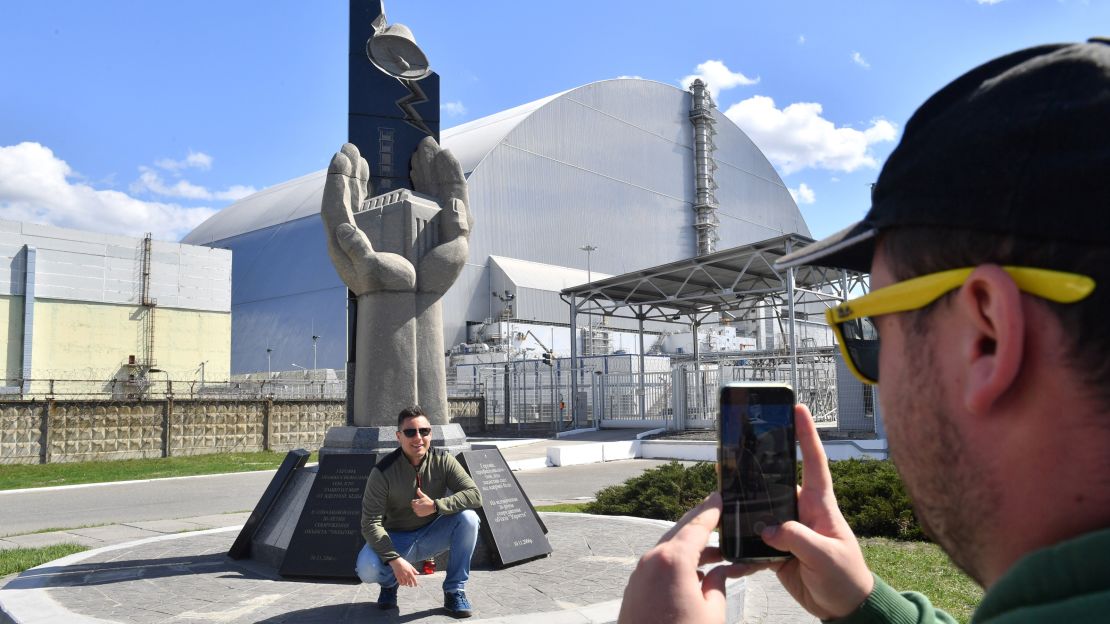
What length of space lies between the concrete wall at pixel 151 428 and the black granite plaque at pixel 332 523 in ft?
58.5

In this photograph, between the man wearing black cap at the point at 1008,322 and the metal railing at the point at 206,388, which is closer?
the man wearing black cap at the point at 1008,322

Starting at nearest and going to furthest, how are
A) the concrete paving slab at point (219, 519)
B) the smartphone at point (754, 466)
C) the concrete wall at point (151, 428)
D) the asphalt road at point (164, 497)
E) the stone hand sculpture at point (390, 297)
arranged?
the smartphone at point (754, 466)
the stone hand sculpture at point (390, 297)
the concrete paving slab at point (219, 519)
the asphalt road at point (164, 497)
the concrete wall at point (151, 428)

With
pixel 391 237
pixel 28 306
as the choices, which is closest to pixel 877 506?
pixel 391 237

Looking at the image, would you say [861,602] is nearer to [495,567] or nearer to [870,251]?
[870,251]

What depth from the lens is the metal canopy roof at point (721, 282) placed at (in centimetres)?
2395

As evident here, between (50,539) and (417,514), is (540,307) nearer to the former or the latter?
(50,539)

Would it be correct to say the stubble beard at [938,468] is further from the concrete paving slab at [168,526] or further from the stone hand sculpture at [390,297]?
the concrete paving slab at [168,526]

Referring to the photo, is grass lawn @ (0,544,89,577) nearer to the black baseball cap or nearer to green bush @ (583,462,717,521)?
green bush @ (583,462,717,521)

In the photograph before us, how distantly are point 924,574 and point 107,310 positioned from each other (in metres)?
35.5

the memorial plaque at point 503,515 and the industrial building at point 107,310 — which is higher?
the industrial building at point 107,310

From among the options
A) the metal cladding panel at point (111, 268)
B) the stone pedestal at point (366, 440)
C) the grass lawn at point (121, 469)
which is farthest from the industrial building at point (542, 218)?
the stone pedestal at point (366, 440)

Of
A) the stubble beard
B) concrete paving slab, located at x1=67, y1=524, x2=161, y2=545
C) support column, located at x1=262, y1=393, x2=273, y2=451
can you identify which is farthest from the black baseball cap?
support column, located at x1=262, y1=393, x2=273, y2=451

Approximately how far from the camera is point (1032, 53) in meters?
0.97

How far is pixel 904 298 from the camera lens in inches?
39.7
